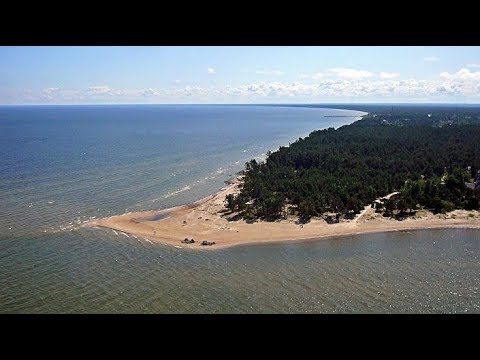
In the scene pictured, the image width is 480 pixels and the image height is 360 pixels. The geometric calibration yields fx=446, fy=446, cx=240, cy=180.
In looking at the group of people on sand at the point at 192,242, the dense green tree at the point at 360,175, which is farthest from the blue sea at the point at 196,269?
the dense green tree at the point at 360,175

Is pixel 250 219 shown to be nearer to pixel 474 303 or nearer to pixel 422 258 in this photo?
pixel 422 258

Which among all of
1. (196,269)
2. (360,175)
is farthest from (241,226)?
(360,175)

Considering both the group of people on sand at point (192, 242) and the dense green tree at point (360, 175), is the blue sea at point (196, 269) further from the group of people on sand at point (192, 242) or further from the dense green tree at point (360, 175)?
the dense green tree at point (360, 175)

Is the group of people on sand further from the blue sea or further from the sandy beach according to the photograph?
the blue sea

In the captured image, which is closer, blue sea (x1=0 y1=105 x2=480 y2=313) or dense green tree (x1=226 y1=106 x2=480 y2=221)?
blue sea (x1=0 y1=105 x2=480 y2=313)

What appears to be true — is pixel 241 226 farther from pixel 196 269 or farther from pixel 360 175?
pixel 360 175

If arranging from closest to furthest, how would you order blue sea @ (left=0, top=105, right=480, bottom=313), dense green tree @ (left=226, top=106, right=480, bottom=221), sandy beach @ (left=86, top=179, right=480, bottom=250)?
blue sea @ (left=0, top=105, right=480, bottom=313) → sandy beach @ (left=86, top=179, right=480, bottom=250) → dense green tree @ (left=226, top=106, right=480, bottom=221)

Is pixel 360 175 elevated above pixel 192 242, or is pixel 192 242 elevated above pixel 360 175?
pixel 360 175

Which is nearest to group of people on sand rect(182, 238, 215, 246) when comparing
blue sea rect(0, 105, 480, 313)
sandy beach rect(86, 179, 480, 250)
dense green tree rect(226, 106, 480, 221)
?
sandy beach rect(86, 179, 480, 250)
